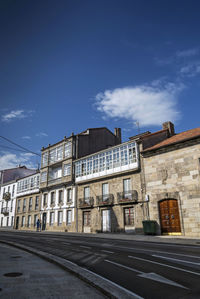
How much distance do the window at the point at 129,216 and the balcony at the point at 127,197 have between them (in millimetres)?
942

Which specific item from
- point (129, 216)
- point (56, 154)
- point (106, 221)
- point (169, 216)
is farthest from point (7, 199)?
point (169, 216)

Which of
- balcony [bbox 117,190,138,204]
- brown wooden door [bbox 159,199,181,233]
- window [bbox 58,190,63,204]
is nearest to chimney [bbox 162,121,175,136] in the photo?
balcony [bbox 117,190,138,204]

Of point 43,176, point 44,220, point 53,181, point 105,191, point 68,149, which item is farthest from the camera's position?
point 43,176

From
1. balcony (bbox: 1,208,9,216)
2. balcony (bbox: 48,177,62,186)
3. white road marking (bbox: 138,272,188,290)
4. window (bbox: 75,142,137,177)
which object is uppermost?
window (bbox: 75,142,137,177)

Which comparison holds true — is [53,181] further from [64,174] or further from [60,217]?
[60,217]

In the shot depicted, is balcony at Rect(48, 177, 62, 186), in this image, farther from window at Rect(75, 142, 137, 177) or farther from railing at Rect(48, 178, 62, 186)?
window at Rect(75, 142, 137, 177)

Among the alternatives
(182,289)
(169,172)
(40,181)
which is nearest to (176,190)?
(169,172)

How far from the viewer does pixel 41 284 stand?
5336 mm

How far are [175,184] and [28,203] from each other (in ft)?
94.5

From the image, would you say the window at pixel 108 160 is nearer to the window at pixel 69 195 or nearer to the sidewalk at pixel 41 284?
the window at pixel 69 195

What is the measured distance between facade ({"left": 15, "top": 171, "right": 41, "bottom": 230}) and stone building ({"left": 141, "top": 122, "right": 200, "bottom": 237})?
22416 mm

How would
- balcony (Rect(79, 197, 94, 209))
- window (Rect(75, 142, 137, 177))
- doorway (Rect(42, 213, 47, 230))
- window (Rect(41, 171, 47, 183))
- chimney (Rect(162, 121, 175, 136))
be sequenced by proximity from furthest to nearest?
window (Rect(41, 171, 47, 183)) < doorway (Rect(42, 213, 47, 230)) < balcony (Rect(79, 197, 94, 209)) < chimney (Rect(162, 121, 175, 136)) < window (Rect(75, 142, 137, 177))

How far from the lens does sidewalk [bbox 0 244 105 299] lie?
15.0 ft

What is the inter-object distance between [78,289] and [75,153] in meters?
27.9
